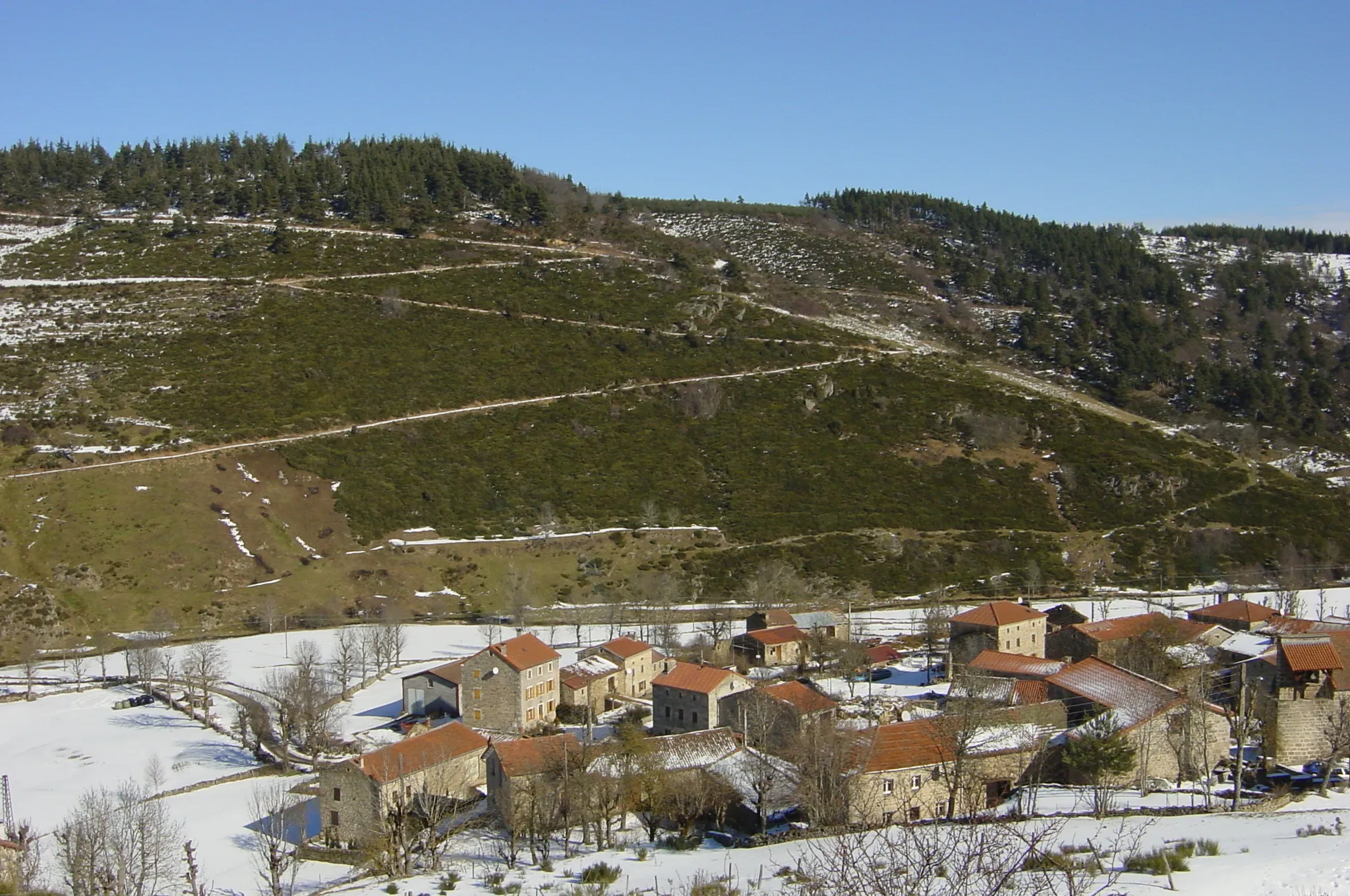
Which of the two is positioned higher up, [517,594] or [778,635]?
[517,594]

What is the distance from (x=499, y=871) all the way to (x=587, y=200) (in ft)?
355

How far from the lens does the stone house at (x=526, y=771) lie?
2573 cm

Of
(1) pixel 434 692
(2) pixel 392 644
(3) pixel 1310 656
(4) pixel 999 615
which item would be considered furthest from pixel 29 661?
(3) pixel 1310 656

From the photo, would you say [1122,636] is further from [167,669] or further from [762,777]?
[167,669]

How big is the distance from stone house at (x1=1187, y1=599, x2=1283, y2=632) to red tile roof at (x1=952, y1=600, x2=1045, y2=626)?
6.06 m

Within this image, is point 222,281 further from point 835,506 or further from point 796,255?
point 796,255

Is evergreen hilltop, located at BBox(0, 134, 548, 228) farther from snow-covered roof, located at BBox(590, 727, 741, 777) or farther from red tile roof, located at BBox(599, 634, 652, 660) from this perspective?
snow-covered roof, located at BBox(590, 727, 741, 777)

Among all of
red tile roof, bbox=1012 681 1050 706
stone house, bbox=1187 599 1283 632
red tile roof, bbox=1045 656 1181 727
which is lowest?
stone house, bbox=1187 599 1283 632

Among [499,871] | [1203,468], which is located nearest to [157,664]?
[499,871]

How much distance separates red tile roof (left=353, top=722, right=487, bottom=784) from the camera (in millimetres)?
27500

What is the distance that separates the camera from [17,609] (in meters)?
48.4

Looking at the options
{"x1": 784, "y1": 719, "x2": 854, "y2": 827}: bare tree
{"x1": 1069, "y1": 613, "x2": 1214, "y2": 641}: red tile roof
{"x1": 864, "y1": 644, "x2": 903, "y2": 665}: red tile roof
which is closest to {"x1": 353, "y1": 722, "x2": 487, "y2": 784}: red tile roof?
{"x1": 784, "y1": 719, "x2": 854, "y2": 827}: bare tree

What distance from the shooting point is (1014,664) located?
1410 inches

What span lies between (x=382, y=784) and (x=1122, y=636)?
25.2 metres
